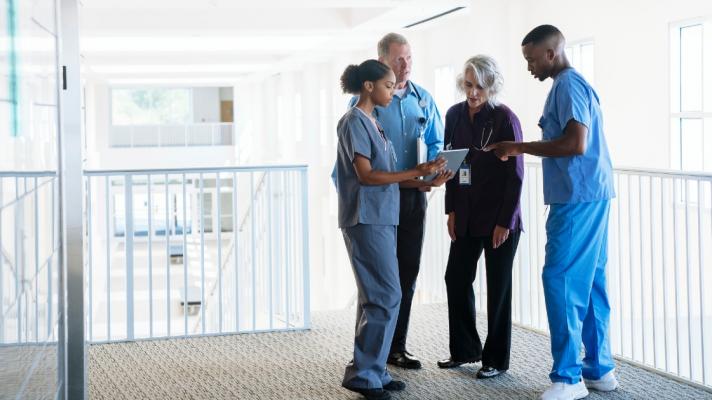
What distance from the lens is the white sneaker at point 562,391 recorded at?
3447 millimetres

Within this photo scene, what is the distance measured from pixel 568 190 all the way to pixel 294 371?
154cm

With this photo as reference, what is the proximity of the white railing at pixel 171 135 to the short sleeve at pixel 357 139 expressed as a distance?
74.2 feet

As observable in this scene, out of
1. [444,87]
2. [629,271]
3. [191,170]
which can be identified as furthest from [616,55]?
[191,170]

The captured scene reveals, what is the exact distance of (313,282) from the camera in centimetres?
1475

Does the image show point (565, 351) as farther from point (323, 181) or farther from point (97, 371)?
point (323, 181)

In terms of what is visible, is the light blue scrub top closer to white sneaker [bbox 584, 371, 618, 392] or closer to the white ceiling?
white sneaker [bbox 584, 371, 618, 392]

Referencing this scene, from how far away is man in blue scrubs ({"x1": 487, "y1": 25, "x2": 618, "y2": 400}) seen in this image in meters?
3.32

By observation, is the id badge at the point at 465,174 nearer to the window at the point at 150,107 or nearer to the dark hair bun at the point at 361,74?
the dark hair bun at the point at 361,74

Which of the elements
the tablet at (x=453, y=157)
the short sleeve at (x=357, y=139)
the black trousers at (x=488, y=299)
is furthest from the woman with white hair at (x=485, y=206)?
the short sleeve at (x=357, y=139)

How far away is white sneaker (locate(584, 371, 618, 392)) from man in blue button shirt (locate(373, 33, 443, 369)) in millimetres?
838

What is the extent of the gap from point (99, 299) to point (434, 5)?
12.0 metres

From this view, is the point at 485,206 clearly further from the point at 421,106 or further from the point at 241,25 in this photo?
the point at 241,25

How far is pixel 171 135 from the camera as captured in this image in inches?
1040

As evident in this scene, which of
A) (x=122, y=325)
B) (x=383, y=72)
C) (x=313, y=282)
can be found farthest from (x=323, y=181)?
(x=383, y=72)
